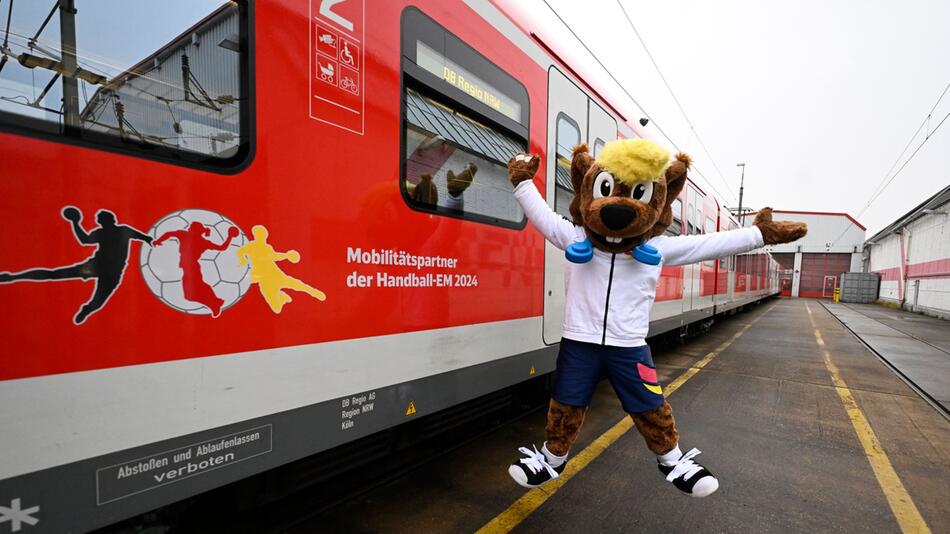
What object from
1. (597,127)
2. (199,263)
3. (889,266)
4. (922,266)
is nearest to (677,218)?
(597,127)

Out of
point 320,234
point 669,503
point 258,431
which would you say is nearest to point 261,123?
point 320,234

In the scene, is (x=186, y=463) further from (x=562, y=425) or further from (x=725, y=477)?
(x=725, y=477)

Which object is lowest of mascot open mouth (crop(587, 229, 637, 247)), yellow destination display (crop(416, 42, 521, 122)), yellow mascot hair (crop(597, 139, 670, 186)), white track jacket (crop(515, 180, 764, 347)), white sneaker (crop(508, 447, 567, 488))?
white sneaker (crop(508, 447, 567, 488))

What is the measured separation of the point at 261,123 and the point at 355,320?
0.91 metres

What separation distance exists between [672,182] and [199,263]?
2376 mm

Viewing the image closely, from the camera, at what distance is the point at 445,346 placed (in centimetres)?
263

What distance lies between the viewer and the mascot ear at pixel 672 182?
253 cm

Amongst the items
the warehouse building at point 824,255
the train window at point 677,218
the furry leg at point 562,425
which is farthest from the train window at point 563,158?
the warehouse building at point 824,255

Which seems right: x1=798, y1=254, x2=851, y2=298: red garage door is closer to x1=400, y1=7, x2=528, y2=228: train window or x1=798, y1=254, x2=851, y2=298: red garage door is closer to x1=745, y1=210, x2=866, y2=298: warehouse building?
x1=745, y1=210, x2=866, y2=298: warehouse building

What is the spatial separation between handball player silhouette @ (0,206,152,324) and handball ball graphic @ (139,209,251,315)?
0.06 meters

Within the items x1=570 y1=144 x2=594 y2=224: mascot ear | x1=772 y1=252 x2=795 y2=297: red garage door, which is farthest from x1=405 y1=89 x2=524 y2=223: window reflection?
x1=772 y1=252 x2=795 y2=297: red garage door

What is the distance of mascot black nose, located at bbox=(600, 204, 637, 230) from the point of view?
227cm

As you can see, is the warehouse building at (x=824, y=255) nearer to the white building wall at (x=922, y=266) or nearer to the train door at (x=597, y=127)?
the white building wall at (x=922, y=266)

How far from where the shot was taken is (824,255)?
39188 millimetres
